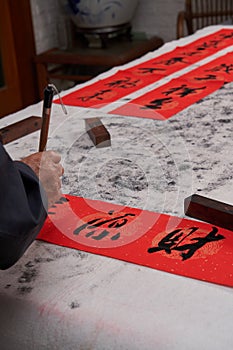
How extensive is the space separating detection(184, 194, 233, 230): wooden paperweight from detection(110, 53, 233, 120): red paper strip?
0.57m

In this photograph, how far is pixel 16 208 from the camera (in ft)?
2.47

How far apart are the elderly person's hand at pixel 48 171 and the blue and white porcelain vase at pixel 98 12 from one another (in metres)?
2.60

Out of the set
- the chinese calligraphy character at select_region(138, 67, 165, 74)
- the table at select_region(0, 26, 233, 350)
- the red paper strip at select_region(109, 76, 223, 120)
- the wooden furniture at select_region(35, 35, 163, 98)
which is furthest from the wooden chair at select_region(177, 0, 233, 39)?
the table at select_region(0, 26, 233, 350)

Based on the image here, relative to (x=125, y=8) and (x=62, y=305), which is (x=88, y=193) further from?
(x=125, y=8)

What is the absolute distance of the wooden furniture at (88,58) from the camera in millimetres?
3346

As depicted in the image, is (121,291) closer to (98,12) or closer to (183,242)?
(183,242)

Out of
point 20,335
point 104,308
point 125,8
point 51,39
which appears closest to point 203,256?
point 104,308

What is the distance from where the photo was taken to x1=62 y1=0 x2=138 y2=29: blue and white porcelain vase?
11.1 ft

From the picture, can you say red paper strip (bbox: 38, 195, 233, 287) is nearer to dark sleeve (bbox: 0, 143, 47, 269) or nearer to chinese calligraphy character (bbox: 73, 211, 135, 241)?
chinese calligraphy character (bbox: 73, 211, 135, 241)

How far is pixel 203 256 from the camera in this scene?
0.85 m

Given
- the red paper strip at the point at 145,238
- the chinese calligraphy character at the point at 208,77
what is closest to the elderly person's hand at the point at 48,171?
the red paper strip at the point at 145,238

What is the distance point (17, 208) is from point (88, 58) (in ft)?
8.92

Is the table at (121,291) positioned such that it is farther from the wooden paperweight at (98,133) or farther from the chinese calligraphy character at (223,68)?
the chinese calligraphy character at (223,68)

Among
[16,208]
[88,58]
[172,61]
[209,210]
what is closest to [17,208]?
[16,208]
